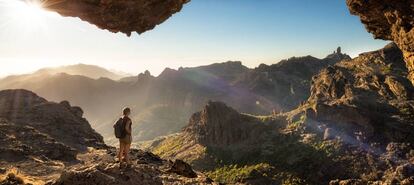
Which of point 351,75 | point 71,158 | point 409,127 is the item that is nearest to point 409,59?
point 71,158

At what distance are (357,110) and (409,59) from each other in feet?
200

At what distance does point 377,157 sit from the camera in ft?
230

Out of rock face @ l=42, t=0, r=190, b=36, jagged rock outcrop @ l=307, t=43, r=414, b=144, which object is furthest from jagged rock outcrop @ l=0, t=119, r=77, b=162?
jagged rock outcrop @ l=307, t=43, r=414, b=144

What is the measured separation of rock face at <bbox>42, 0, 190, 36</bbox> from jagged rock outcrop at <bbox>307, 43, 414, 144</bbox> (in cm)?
6217

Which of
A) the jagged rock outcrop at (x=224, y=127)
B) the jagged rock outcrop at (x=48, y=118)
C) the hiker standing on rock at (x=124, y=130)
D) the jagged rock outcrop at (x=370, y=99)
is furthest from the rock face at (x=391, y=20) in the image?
the jagged rock outcrop at (x=224, y=127)

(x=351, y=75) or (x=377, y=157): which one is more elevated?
(x=351, y=75)

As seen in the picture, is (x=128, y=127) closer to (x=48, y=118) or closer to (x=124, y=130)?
(x=124, y=130)

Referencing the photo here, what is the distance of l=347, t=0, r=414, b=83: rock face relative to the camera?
21609 millimetres

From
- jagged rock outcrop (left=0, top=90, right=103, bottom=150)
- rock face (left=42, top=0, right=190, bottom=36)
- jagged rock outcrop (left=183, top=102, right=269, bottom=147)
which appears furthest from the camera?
jagged rock outcrop (left=183, top=102, right=269, bottom=147)

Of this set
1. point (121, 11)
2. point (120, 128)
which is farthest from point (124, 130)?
point (121, 11)

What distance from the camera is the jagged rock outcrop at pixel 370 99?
7750 cm

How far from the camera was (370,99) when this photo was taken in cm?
8531

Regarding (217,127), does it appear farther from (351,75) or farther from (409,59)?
(409,59)

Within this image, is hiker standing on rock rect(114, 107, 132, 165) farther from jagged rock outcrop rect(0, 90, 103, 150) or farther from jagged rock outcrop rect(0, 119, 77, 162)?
jagged rock outcrop rect(0, 90, 103, 150)
